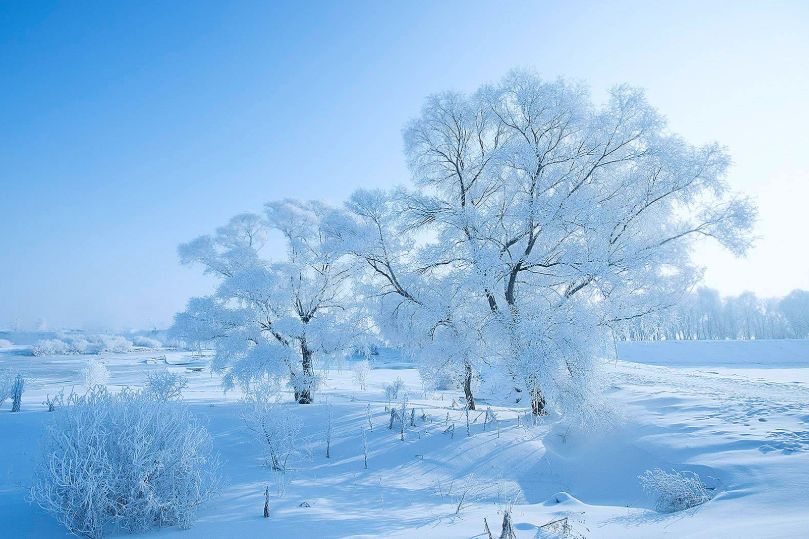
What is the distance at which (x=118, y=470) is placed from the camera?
219 inches

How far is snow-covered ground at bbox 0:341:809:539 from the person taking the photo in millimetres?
5613

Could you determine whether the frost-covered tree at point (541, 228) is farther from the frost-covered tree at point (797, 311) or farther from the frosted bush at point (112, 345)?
the frost-covered tree at point (797, 311)

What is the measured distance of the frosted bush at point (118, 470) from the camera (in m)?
5.17

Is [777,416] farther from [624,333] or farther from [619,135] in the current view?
[619,135]

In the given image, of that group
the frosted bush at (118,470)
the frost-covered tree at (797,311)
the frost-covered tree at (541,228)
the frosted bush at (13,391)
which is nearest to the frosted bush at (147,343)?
the frosted bush at (13,391)

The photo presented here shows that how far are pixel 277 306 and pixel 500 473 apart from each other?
1116 centimetres

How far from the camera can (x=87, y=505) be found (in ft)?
16.9

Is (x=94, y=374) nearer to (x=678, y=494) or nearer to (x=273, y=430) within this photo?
(x=273, y=430)

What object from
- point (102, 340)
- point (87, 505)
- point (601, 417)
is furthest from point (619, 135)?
point (102, 340)

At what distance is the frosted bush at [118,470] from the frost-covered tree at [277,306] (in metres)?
9.46

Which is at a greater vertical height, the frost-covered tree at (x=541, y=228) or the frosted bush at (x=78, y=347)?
the frost-covered tree at (x=541, y=228)

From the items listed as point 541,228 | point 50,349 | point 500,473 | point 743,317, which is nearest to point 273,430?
point 500,473

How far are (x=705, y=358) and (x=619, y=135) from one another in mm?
48729

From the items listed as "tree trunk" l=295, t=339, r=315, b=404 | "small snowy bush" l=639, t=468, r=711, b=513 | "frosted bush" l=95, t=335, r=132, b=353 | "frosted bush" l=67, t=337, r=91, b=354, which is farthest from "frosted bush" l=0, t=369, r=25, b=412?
"frosted bush" l=95, t=335, r=132, b=353
